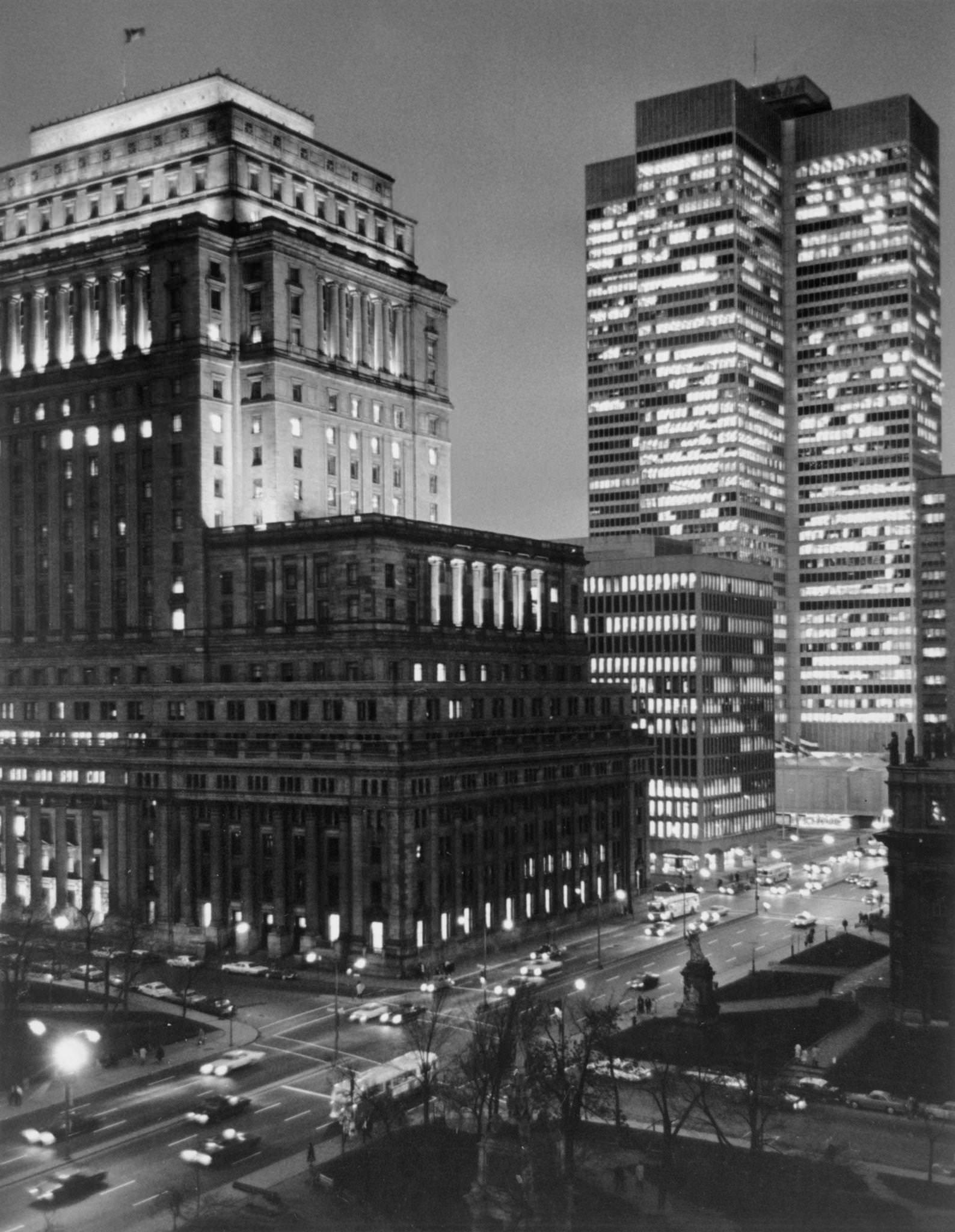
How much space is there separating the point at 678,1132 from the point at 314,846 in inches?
2527

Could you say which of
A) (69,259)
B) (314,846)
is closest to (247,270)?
(69,259)

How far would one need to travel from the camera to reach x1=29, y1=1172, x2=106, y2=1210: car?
7212 cm

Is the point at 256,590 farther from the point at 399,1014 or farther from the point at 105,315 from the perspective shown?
the point at 399,1014

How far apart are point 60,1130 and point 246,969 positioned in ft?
160

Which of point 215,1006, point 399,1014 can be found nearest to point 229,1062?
point 215,1006

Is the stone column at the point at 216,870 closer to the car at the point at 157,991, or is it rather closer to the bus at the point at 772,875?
the car at the point at 157,991

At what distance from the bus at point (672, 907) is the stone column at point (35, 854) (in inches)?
2658

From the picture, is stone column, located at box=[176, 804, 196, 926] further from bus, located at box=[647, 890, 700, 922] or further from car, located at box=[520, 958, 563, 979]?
bus, located at box=[647, 890, 700, 922]

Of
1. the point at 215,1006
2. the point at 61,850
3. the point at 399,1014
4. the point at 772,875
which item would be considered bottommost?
the point at 772,875

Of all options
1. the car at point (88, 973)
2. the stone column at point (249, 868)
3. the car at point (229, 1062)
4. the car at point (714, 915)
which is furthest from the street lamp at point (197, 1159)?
the car at point (714, 915)

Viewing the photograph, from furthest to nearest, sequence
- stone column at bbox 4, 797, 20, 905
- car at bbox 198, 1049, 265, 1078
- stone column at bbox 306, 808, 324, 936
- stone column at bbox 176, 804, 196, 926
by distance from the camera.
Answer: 1. stone column at bbox 4, 797, 20, 905
2. stone column at bbox 176, 804, 196, 926
3. stone column at bbox 306, 808, 324, 936
4. car at bbox 198, 1049, 265, 1078

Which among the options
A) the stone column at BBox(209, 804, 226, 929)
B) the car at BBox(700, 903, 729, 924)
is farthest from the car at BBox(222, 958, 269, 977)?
the car at BBox(700, 903, 729, 924)

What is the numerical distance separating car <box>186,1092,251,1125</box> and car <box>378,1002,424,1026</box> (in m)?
23.9

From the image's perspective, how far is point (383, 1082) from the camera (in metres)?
89.7
